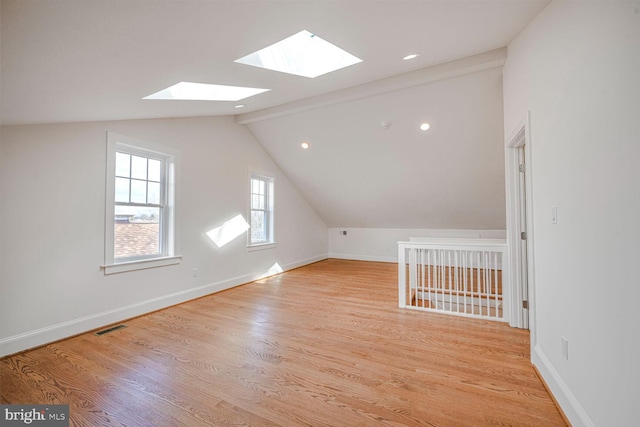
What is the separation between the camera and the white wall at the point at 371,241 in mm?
6984

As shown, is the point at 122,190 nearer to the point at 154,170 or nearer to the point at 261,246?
the point at 154,170

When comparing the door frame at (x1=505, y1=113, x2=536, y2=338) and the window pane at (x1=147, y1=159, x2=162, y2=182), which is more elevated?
the window pane at (x1=147, y1=159, x2=162, y2=182)

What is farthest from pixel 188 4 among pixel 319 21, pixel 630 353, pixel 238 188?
pixel 238 188

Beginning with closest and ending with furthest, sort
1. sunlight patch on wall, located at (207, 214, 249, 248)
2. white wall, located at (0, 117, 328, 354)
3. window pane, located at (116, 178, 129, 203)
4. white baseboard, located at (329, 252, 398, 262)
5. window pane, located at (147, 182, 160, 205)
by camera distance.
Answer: white wall, located at (0, 117, 328, 354) < window pane, located at (116, 178, 129, 203) < window pane, located at (147, 182, 160, 205) < sunlight patch on wall, located at (207, 214, 249, 248) < white baseboard, located at (329, 252, 398, 262)

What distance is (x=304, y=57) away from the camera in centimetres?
282

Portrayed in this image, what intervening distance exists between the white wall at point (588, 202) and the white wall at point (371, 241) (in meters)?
4.82

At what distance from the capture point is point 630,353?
108 cm

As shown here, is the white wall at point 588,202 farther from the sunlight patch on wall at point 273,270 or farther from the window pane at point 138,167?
the sunlight patch on wall at point 273,270

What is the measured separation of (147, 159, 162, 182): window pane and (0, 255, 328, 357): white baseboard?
1.55 metres

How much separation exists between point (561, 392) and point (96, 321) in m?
3.97

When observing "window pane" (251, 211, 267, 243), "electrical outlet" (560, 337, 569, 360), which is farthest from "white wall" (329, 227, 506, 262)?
"electrical outlet" (560, 337, 569, 360)

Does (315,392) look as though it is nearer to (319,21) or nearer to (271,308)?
(271,308)

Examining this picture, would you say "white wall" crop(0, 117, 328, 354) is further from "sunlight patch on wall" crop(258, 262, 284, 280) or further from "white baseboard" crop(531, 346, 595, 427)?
"white baseboard" crop(531, 346, 595, 427)

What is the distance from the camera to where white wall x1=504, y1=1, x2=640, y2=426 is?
3.60ft
